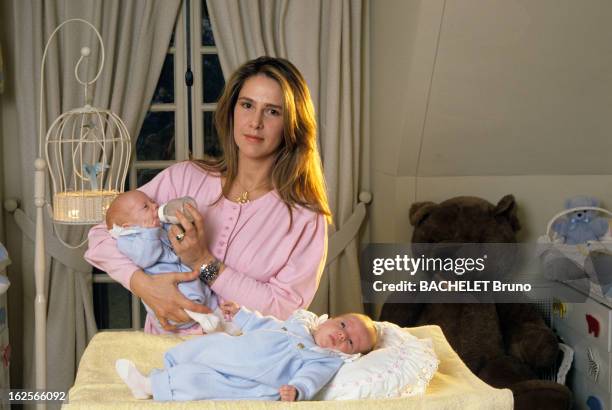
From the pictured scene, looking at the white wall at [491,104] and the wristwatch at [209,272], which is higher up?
Answer: the white wall at [491,104]

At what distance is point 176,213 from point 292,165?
31 cm

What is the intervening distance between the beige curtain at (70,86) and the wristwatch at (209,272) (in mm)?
1696

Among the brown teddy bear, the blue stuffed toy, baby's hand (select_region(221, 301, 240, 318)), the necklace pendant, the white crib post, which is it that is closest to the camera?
baby's hand (select_region(221, 301, 240, 318))

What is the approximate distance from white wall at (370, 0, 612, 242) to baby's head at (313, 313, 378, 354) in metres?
1.52

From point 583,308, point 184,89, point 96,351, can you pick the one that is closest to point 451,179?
point 583,308

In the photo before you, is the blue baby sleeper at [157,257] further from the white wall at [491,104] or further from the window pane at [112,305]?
the window pane at [112,305]

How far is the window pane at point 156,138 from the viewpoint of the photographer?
3580 millimetres

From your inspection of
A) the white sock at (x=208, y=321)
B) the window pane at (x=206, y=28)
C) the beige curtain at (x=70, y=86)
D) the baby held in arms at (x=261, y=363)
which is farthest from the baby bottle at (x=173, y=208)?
the window pane at (x=206, y=28)

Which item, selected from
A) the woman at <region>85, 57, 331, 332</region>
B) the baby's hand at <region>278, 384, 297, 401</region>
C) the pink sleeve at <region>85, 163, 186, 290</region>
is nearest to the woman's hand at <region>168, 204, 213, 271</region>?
the woman at <region>85, 57, 331, 332</region>

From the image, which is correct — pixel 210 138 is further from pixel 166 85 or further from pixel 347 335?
pixel 347 335

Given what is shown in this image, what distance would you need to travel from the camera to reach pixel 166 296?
182cm

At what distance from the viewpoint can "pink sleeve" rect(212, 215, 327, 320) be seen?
1.82 metres

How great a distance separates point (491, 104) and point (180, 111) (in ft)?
4.46

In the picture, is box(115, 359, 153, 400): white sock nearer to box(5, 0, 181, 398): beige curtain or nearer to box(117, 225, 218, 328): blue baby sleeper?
box(117, 225, 218, 328): blue baby sleeper
